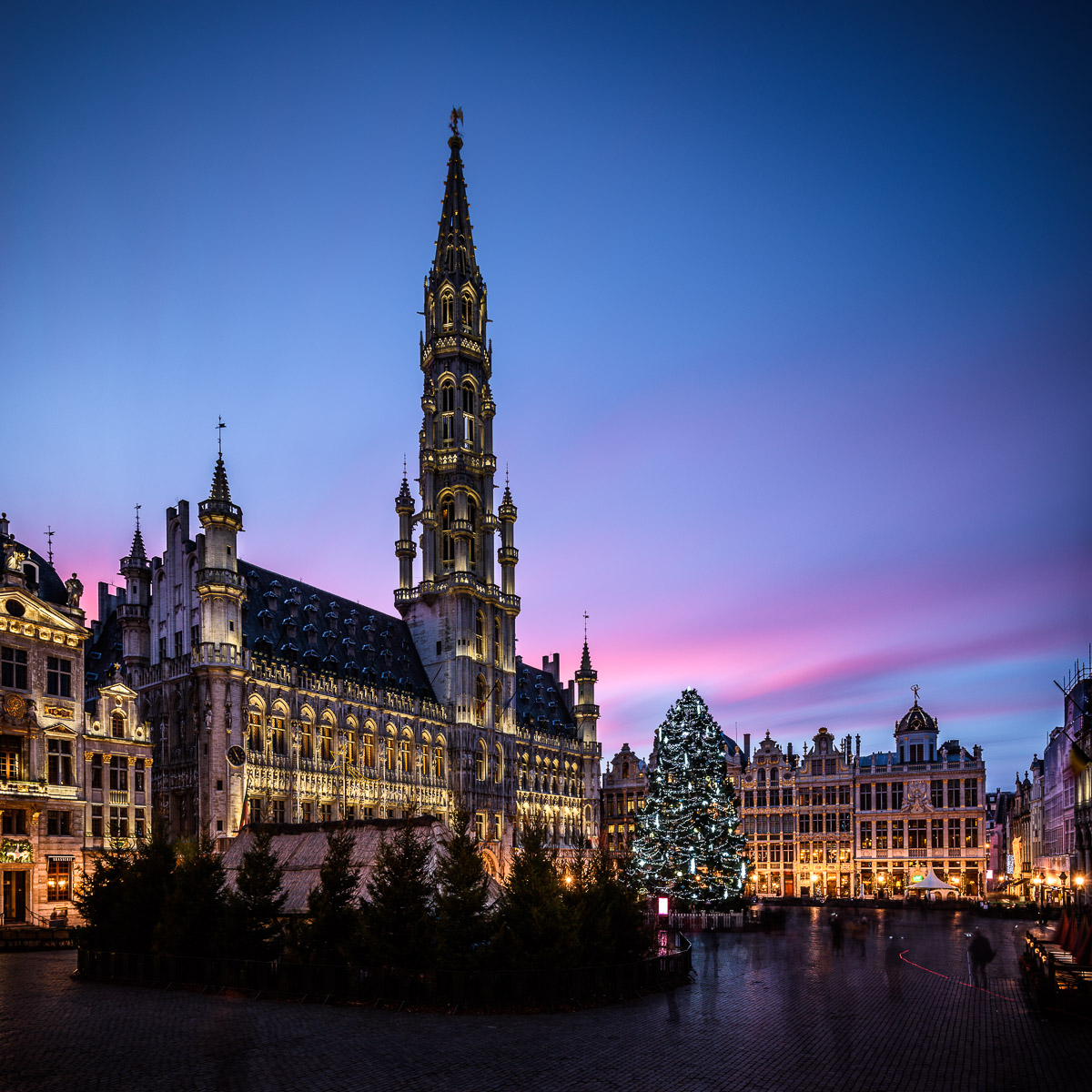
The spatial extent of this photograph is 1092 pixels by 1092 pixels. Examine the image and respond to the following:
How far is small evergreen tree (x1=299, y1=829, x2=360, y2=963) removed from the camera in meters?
29.8

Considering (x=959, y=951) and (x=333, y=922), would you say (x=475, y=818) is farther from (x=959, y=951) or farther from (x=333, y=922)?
(x=333, y=922)

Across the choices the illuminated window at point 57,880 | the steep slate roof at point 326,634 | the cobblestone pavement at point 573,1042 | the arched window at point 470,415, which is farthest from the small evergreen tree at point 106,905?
the arched window at point 470,415

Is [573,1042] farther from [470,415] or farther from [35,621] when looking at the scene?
[470,415]

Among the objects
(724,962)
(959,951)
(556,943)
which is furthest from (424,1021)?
(959,951)

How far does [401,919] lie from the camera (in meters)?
28.5

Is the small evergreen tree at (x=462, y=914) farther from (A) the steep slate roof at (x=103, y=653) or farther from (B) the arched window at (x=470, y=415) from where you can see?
(B) the arched window at (x=470, y=415)

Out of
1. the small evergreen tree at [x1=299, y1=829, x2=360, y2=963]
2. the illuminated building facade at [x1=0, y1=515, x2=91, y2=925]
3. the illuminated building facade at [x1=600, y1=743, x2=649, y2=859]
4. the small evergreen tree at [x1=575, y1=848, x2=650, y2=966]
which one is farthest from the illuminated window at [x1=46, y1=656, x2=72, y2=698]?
the illuminated building facade at [x1=600, y1=743, x2=649, y2=859]

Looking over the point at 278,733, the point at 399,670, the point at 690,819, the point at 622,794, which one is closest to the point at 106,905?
the point at 278,733

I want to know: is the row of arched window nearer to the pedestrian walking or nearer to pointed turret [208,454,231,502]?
pointed turret [208,454,231,502]

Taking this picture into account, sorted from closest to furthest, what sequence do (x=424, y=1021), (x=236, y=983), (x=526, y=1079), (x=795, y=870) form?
(x=526, y=1079) → (x=424, y=1021) → (x=236, y=983) → (x=795, y=870)

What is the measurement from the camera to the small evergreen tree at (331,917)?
29.8 metres

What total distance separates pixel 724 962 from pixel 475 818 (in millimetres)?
49109

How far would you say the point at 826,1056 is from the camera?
20891 millimetres

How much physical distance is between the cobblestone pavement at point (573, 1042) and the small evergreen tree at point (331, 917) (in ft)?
7.39
